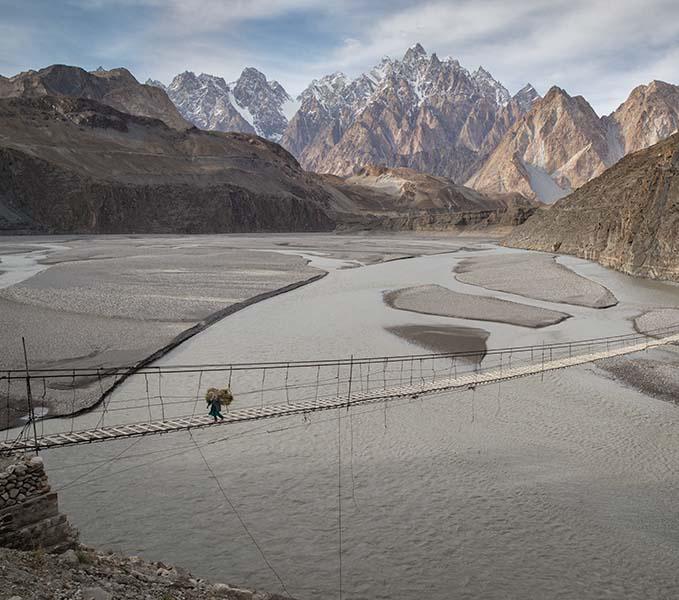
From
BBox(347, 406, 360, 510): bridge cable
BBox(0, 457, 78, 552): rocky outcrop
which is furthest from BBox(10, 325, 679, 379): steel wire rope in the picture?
BBox(0, 457, 78, 552): rocky outcrop

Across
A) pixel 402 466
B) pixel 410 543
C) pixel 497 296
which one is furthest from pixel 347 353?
pixel 497 296

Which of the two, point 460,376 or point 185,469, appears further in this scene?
point 460,376

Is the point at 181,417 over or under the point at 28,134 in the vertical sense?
under

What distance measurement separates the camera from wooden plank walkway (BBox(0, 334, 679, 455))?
40.2 feet

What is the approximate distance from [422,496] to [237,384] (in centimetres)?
903

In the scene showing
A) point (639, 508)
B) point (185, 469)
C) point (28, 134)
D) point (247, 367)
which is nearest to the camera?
point (639, 508)

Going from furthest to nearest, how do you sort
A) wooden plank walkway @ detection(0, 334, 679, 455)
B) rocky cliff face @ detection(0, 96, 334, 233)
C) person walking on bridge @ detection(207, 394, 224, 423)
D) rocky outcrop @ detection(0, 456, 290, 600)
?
rocky cliff face @ detection(0, 96, 334, 233), person walking on bridge @ detection(207, 394, 224, 423), wooden plank walkway @ detection(0, 334, 679, 455), rocky outcrop @ detection(0, 456, 290, 600)

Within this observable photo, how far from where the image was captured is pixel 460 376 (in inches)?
790

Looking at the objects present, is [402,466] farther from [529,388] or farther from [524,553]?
[529,388]

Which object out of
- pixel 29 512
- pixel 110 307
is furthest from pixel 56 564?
pixel 110 307

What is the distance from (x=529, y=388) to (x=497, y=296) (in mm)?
19319

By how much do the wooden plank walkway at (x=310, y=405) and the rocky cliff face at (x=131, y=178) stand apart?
323 ft

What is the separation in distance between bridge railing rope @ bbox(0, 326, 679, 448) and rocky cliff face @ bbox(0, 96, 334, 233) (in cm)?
9266

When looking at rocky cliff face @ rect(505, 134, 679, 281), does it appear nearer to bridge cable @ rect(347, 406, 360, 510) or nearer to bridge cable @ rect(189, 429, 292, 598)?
bridge cable @ rect(347, 406, 360, 510)
